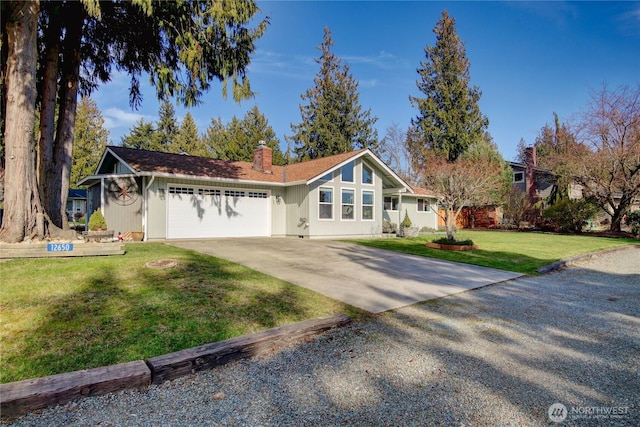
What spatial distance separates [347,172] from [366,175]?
1305mm

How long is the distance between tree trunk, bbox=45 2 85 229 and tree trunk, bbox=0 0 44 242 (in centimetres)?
211

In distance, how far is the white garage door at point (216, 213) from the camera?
13.3 m

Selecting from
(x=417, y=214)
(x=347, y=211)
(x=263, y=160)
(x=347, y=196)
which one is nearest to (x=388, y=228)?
(x=347, y=211)

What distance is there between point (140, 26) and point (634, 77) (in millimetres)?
26137

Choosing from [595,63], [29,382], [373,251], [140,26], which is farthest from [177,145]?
[29,382]

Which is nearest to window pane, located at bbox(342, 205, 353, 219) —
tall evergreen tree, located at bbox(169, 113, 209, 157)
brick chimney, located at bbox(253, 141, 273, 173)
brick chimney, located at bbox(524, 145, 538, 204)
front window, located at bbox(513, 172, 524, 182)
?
brick chimney, located at bbox(253, 141, 273, 173)

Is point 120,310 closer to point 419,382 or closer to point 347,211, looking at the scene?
point 419,382

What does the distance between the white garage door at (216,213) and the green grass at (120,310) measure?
693 cm

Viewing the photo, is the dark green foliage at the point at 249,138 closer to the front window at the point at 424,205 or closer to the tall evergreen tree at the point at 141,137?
the tall evergreen tree at the point at 141,137

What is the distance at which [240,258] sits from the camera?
8875 mm

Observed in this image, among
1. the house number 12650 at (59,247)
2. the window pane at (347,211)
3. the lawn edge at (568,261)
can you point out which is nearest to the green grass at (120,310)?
the house number 12650 at (59,247)

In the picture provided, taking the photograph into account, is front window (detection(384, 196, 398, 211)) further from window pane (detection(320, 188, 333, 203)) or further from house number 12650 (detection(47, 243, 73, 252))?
house number 12650 (detection(47, 243, 73, 252))

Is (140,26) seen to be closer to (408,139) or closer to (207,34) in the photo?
(207,34)

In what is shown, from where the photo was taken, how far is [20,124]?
6.89 metres
